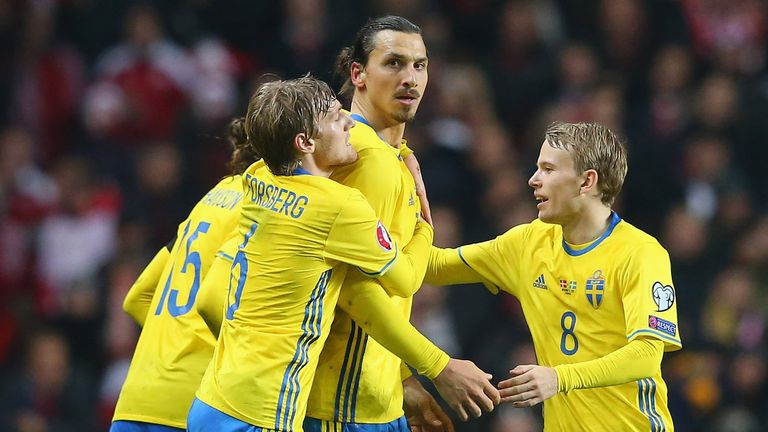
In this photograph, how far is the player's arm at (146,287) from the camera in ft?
19.1

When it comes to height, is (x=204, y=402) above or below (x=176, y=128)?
below

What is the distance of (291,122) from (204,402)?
1036 mm

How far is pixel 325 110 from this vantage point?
15.5 feet

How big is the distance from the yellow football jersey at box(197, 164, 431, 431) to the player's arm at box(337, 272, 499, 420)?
0.09 metres

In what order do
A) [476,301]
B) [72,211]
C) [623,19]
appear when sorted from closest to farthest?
[476,301]
[72,211]
[623,19]

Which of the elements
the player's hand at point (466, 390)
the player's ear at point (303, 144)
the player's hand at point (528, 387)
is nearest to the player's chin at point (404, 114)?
the player's ear at point (303, 144)

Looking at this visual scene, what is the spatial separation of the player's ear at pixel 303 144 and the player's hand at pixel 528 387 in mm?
1058

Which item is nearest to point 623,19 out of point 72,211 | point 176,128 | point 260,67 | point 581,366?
point 260,67

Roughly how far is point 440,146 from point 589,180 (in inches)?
195

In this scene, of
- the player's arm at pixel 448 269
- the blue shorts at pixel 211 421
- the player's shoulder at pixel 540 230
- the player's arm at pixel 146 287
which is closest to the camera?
the blue shorts at pixel 211 421

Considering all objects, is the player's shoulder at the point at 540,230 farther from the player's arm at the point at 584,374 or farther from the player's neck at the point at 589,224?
the player's arm at the point at 584,374

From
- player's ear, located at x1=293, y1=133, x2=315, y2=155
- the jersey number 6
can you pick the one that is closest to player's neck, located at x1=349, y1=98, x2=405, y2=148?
player's ear, located at x1=293, y1=133, x2=315, y2=155

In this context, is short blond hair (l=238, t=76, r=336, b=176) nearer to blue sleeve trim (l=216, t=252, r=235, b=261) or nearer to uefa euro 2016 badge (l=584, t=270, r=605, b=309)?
blue sleeve trim (l=216, t=252, r=235, b=261)

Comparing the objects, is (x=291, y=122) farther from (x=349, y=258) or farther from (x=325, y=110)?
(x=349, y=258)
